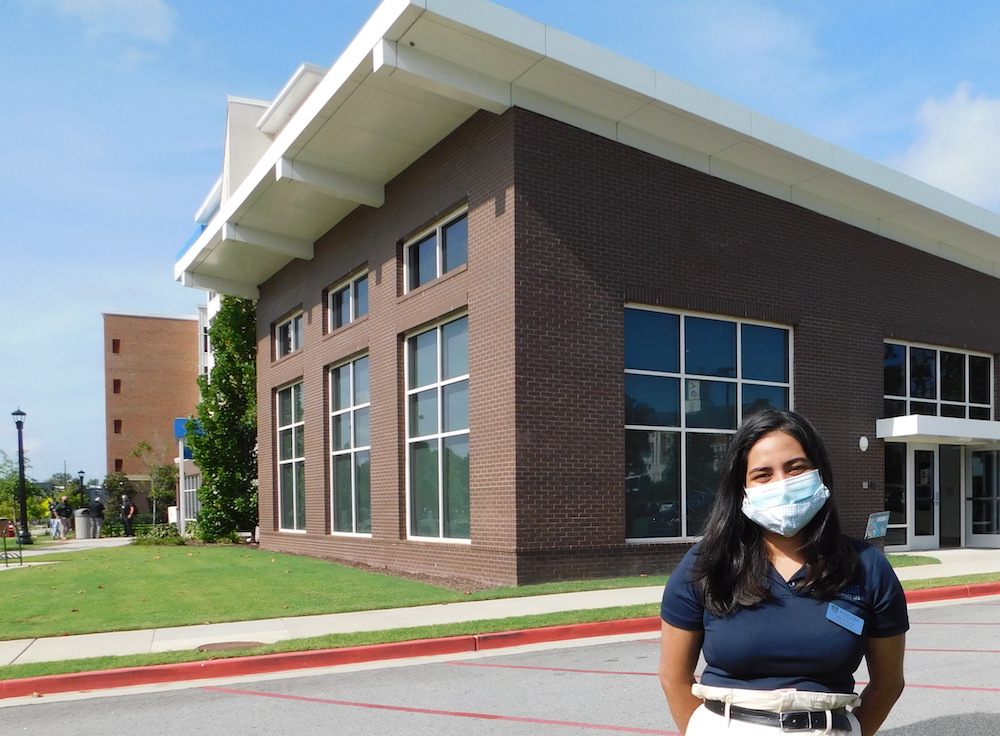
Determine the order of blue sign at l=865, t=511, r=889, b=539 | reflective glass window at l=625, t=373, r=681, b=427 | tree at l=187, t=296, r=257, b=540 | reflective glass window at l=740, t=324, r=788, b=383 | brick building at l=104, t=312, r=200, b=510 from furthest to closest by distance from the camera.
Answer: brick building at l=104, t=312, r=200, b=510 < tree at l=187, t=296, r=257, b=540 < reflective glass window at l=740, t=324, r=788, b=383 < blue sign at l=865, t=511, r=889, b=539 < reflective glass window at l=625, t=373, r=681, b=427

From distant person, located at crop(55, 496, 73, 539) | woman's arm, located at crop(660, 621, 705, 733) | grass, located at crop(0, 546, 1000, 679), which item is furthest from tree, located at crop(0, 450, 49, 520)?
woman's arm, located at crop(660, 621, 705, 733)

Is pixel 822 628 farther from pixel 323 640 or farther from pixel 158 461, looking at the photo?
pixel 158 461

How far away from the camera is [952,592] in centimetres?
1327

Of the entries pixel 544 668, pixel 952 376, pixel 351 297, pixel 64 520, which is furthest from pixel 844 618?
pixel 64 520

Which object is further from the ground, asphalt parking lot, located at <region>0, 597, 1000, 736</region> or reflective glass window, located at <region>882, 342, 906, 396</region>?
reflective glass window, located at <region>882, 342, 906, 396</region>

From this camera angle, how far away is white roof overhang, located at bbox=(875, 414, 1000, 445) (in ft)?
59.7

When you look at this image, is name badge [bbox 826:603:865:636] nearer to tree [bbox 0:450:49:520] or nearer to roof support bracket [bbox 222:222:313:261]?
roof support bracket [bbox 222:222:313:261]

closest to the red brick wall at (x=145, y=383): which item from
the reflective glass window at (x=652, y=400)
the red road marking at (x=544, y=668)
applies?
the reflective glass window at (x=652, y=400)

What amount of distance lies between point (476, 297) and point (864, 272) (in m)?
8.50

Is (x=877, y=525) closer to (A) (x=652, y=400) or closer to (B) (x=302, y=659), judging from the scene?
(A) (x=652, y=400)

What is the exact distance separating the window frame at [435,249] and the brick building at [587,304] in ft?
0.20

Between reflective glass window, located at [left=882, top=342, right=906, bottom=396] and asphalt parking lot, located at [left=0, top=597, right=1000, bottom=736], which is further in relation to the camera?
reflective glass window, located at [left=882, top=342, right=906, bottom=396]

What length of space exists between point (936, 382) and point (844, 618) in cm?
1996

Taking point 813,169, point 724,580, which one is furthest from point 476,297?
point 724,580
